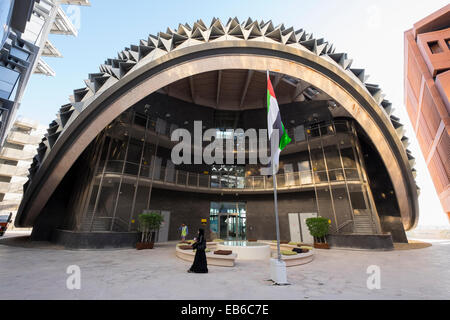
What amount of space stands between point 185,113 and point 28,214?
16323 mm

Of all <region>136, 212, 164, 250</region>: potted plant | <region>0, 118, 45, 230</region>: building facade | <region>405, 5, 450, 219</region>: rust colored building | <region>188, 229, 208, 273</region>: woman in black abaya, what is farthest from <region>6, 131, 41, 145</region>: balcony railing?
<region>405, 5, 450, 219</region>: rust colored building

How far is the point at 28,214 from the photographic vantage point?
15.2 meters

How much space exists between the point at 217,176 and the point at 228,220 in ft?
16.3

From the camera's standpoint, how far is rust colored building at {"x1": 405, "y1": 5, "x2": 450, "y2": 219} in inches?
581

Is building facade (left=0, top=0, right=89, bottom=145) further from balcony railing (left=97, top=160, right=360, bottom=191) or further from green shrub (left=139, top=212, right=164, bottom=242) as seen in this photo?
green shrub (left=139, top=212, right=164, bottom=242)

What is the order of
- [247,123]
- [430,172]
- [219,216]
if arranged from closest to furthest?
[219,216] → [247,123] → [430,172]

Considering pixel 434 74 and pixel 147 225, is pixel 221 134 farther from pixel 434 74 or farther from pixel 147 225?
pixel 434 74

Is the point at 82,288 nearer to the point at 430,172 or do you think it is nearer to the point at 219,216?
the point at 219,216

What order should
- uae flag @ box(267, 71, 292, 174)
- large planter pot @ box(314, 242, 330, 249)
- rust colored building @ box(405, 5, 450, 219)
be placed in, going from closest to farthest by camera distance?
uae flag @ box(267, 71, 292, 174) → large planter pot @ box(314, 242, 330, 249) → rust colored building @ box(405, 5, 450, 219)

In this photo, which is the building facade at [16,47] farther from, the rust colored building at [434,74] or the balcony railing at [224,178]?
the rust colored building at [434,74]

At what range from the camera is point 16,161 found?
36.2 meters

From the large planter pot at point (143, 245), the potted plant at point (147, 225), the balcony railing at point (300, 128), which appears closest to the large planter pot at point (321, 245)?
the balcony railing at point (300, 128)

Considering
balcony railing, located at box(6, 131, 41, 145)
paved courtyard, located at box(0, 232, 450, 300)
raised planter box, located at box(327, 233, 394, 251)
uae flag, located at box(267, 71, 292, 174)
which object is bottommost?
paved courtyard, located at box(0, 232, 450, 300)

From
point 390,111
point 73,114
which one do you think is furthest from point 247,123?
point 73,114
